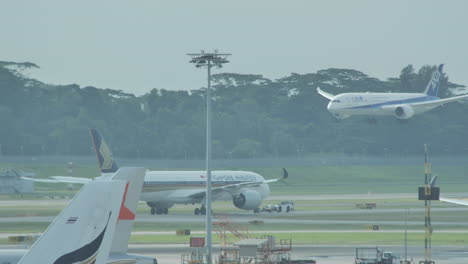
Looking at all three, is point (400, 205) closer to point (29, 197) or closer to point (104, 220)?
point (29, 197)

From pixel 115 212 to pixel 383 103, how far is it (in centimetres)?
15147

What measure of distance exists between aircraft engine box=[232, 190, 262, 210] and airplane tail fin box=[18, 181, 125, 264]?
Result: 76605 mm

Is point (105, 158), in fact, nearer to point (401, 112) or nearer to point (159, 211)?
point (159, 211)

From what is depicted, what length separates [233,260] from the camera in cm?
5522

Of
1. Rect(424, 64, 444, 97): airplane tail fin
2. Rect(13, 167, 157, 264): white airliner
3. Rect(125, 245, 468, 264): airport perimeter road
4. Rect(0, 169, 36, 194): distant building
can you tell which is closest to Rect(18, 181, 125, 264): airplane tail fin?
Rect(13, 167, 157, 264): white airliner

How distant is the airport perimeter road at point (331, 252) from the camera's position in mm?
57844

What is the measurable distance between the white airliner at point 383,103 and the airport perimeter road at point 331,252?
100902 millimetres

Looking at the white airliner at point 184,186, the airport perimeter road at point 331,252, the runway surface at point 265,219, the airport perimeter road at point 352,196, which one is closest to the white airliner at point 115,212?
the airport perimeter road at point 331,252

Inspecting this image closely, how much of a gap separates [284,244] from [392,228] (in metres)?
18.1

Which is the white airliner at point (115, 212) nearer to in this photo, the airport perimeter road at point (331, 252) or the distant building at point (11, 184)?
the airport perimeter road at point (331, 252)

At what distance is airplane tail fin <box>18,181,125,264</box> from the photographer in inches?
932

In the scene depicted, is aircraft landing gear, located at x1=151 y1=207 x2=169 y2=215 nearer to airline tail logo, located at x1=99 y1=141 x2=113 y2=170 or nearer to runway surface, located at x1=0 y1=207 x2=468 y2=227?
runway surface, located at x1=0 y1=207 x2=468 y2=227

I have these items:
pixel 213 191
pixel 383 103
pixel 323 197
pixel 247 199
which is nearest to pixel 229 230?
pixel 213 191

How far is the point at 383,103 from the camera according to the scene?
172375mm
